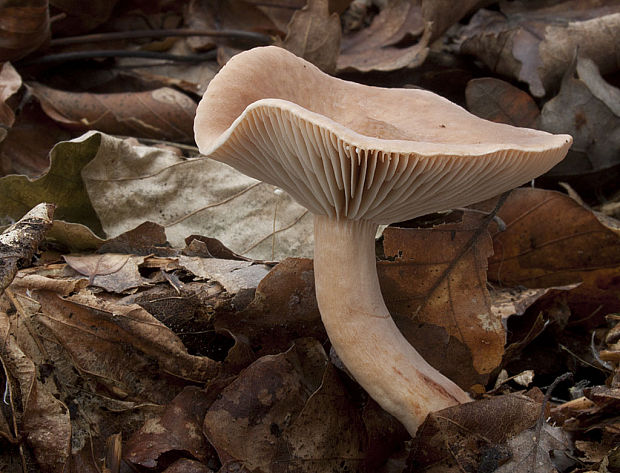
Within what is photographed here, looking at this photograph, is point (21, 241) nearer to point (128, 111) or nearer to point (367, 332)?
point (367, 332)

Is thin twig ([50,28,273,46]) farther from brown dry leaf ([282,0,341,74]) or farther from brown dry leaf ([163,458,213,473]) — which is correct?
brown dry leaf ([163,458,213,473])

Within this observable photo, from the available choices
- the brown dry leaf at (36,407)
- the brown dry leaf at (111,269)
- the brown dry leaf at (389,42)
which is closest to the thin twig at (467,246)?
the brown dry leaf at (111,269)

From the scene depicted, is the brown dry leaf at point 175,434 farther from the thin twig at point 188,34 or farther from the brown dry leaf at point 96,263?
the thin twig at point 188,34

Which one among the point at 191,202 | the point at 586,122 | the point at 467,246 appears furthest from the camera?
the point at 586,122

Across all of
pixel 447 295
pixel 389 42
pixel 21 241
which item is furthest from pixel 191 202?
pixel 389 42

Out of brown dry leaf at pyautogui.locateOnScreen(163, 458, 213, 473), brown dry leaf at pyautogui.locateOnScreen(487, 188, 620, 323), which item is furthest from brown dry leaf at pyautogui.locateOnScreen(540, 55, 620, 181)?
brown dry leaf at pyautogui.locateOnScreen(163, 458, 213, 473)
